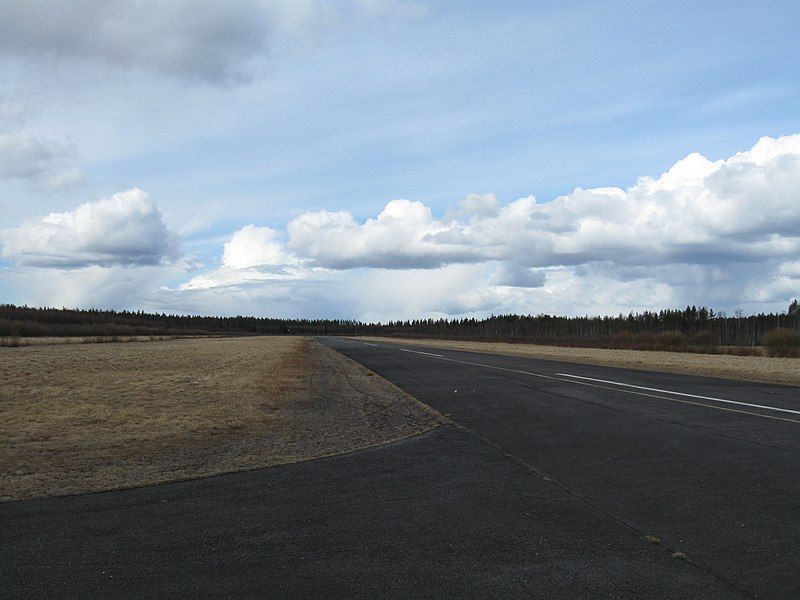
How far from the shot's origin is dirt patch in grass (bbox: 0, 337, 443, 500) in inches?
342

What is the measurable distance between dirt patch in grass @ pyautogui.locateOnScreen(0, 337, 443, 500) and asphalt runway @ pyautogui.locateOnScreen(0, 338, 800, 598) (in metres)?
1.08

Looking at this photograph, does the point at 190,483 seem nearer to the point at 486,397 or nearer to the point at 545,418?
the point at 545,418

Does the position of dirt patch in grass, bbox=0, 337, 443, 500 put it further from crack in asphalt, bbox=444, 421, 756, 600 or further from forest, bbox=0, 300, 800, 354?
forest, bbox=0, 300, 800, 354

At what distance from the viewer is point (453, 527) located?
5.89 m

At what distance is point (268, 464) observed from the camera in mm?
8953

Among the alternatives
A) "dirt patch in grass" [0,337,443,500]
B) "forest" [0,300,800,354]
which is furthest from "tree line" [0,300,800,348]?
"dirt patch in grass" [0,337,443,500]

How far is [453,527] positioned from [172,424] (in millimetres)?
8806

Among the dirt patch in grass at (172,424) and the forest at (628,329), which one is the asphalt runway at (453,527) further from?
the forest at (628,329)

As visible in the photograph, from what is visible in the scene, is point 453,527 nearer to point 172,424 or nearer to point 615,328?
point 172,424

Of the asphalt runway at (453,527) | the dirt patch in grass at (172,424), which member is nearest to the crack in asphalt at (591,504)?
the asphalt runway at (453,527)

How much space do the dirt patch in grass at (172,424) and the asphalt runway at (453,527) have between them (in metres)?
1.08

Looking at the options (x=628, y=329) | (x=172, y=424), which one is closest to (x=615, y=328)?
(x=628, y=329)

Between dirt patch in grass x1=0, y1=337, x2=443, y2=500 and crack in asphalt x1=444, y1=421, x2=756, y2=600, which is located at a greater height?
crack in asphalt x1=444, y1=421, x2=756, y2=600

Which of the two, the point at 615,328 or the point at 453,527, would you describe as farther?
the point at 615,328
